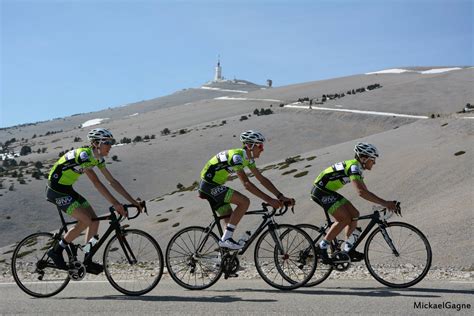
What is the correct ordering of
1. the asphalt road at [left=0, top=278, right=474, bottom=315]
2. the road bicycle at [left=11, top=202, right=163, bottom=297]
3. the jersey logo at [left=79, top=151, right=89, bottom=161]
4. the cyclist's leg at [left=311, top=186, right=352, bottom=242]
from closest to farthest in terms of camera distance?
the asphalt road at [left=0, top=278, right=474, bottom=315] → the jersey logo at [left=79, top=151, right=89, bottom=161] → the road bicycle at [left=11, top=202, right=163, bottom=297] → the cyclist's leg at [left=311, top=186, right=352, bottom=242]

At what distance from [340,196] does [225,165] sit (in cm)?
203

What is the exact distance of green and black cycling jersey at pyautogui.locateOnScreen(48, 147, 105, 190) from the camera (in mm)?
7918

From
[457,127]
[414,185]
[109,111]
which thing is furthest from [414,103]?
[109,111]

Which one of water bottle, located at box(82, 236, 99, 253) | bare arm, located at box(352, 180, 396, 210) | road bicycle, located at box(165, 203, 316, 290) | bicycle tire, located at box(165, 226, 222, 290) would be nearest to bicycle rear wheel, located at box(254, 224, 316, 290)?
road bicycle, located at box(165, 203, 316, 290)

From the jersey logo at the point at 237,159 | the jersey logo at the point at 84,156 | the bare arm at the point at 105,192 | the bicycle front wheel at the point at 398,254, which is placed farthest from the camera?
the jersey logo at the point at 237,159

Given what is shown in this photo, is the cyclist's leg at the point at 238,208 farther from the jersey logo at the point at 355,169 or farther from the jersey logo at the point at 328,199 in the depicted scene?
the jersey logo at the point at 355,169

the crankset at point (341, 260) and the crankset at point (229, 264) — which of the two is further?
the crankset at point (229, 264)

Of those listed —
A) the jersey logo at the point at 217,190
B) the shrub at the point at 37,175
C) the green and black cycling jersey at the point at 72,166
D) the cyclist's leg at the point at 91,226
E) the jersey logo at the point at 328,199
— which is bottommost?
the shrub at the point at 37,175

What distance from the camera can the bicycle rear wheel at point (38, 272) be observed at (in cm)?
827

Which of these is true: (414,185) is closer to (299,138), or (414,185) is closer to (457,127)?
(457,127)

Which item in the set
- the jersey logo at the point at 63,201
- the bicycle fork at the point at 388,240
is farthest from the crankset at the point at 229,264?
the jersey logo at the point at 63,201

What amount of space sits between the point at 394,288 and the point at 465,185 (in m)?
16.1

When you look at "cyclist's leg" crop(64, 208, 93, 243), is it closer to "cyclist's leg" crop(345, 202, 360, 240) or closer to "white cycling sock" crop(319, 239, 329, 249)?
"white cycling sock" crop(319, 239, 329, 249)

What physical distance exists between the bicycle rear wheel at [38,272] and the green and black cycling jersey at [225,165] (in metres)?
2.75
